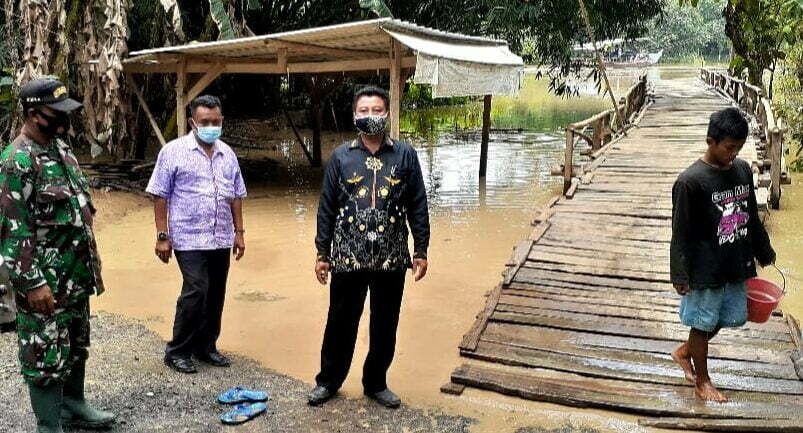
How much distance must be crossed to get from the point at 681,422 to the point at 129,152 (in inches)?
415

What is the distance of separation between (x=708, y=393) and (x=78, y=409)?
313 cm

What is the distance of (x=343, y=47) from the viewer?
378 inches

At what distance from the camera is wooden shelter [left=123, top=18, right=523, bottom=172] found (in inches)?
315

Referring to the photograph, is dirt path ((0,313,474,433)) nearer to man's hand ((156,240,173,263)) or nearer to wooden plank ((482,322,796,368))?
man's hand ((156,240,173,263))

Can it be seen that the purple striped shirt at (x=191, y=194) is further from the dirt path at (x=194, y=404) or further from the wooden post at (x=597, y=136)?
the wooden post at (x=597, y=136)

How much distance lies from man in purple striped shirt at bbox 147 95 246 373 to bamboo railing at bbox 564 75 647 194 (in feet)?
15.0

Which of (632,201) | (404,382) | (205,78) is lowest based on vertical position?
(404,382)

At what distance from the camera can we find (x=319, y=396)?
3875 mm

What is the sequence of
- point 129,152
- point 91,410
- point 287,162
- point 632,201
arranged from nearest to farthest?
point 91,410, point 632,201, point 129,152, point 287,162

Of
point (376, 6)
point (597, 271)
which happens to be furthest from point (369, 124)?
point (376, 6)

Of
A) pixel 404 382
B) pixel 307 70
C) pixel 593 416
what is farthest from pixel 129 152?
pixel 593 416

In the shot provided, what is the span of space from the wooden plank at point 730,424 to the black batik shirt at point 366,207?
4.98ft

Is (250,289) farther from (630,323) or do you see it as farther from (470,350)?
(630,323)

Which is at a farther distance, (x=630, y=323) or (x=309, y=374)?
(x=630, y=323)
